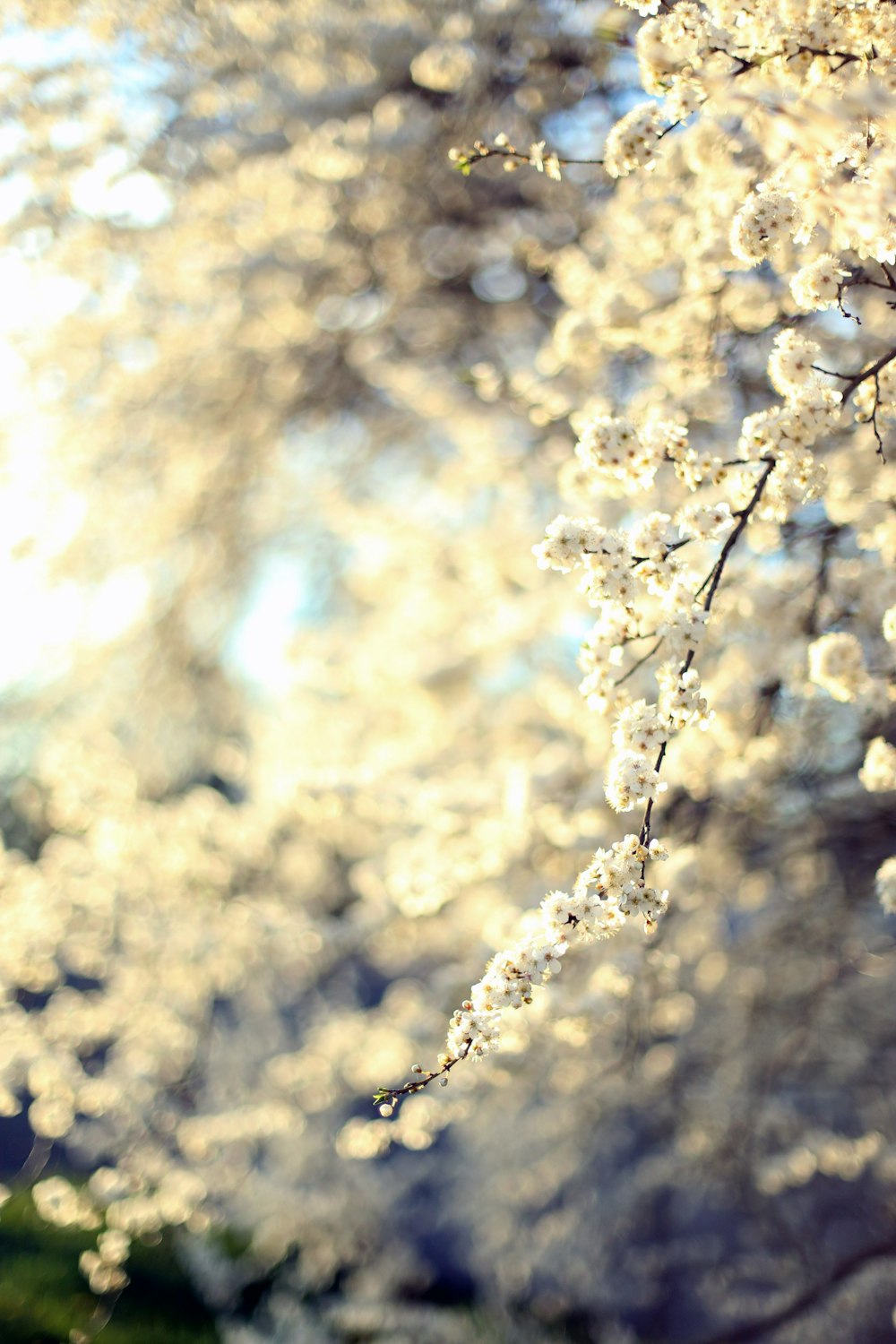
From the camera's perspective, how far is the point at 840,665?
1974mm

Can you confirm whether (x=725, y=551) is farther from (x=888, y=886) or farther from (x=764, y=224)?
(x=888, y=886)

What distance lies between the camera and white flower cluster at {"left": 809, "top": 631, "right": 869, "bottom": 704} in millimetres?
1973

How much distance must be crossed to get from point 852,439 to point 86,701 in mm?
4779

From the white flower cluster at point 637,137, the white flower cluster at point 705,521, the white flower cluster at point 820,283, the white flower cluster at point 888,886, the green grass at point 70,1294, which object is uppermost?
the white flower cluster at point 637,137

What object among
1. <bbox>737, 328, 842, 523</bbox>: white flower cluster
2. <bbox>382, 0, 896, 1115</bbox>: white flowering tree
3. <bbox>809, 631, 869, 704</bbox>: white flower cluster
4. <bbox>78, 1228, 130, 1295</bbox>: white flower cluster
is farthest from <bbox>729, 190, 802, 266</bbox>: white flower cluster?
<bbox>78, 1228, 130, 1295</bbox>: white flower cluster

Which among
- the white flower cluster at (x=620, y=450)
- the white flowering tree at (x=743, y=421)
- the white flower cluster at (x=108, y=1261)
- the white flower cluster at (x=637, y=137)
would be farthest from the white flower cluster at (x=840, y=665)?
the white flower cluster at (x=108, y=1261)

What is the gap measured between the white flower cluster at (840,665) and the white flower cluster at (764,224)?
31.2 inches

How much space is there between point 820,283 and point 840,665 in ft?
2.51

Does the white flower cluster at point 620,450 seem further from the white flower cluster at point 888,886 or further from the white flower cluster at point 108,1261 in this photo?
the white flower cluster at point 108,1261

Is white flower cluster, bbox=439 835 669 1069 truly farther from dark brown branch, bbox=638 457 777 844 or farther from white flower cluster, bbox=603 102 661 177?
white flower cluster, bbox=603 102 661 177

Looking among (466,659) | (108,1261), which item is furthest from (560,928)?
(466,659)

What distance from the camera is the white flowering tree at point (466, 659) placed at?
100 inches

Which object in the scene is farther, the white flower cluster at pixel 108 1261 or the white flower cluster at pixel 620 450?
the white flower cluster at pixel 108 1261

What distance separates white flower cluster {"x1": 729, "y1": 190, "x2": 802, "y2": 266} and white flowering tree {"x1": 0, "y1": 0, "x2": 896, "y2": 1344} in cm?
4
